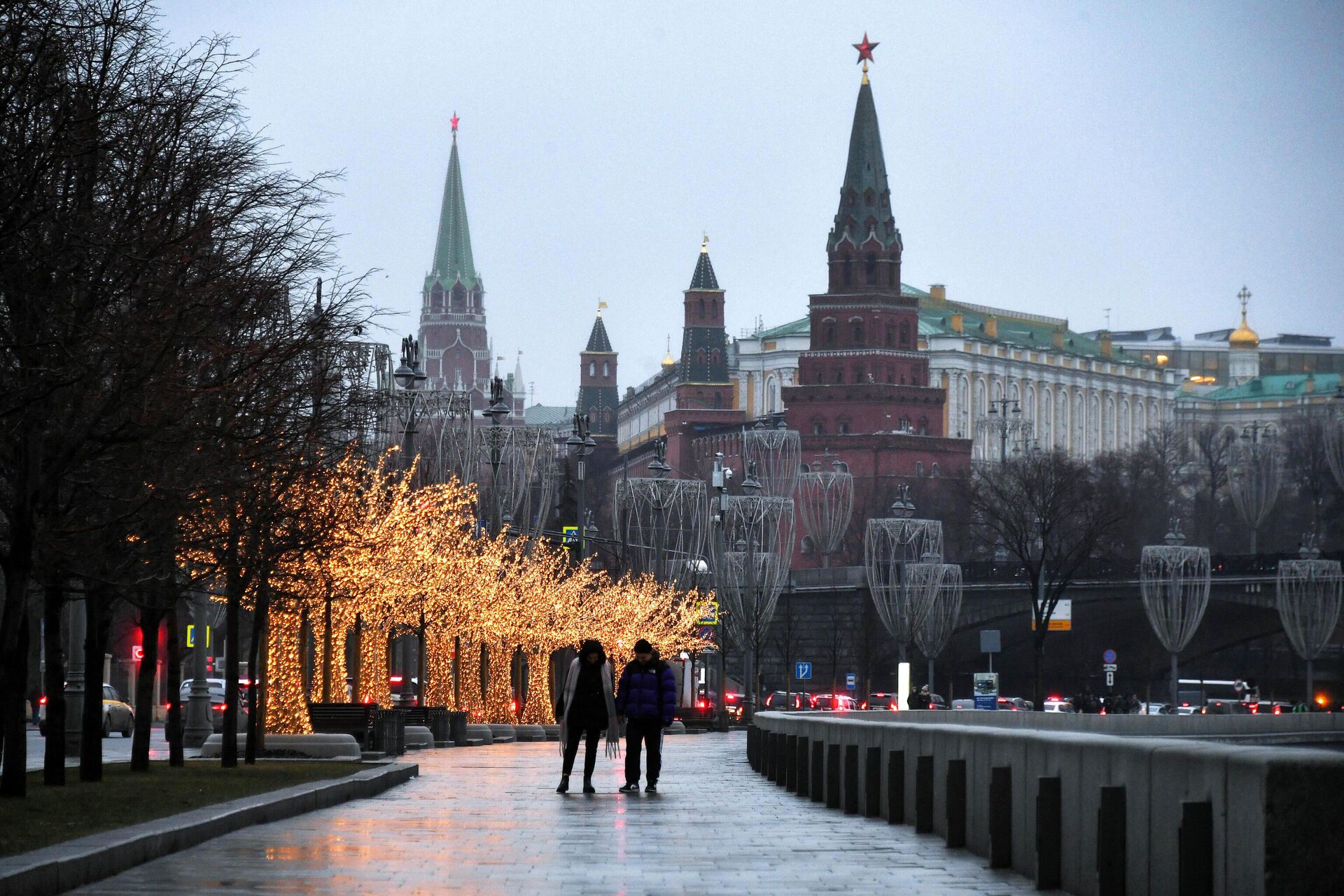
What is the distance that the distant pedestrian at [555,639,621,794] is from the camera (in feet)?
76.7

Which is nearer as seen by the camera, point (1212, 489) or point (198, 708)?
point (198, 708)

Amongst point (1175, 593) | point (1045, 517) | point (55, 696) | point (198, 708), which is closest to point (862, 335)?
point (1175, 593)

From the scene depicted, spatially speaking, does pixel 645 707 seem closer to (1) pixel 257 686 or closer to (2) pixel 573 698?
(2) pixel 573 698

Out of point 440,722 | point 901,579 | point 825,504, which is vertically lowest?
point 440,722

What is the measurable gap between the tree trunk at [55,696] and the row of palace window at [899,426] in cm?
15351

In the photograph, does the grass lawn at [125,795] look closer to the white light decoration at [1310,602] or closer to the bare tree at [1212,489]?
the white light decoration at [1310,602]

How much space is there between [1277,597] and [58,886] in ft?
281

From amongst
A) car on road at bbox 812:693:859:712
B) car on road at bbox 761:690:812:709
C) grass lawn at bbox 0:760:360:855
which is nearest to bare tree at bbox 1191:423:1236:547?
car on road at bbox 812:693:859:712

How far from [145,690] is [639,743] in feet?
18.4

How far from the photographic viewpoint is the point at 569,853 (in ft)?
50.5

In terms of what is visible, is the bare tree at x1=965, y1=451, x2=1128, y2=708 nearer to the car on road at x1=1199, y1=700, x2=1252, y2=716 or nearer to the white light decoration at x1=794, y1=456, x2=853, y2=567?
the car on road at x1=1199, y1=700, x2=1252, y2=716

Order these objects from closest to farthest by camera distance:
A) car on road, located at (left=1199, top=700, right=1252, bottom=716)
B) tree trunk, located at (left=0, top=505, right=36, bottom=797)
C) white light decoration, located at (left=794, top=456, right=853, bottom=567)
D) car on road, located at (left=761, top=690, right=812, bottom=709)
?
tree trunk, located at (left=0, top=505, right=36, bottom=797) < car on road, located at (left=1199, top=700, right=1252, bottom=716) < car on road, located at (left=761, top=690, right=812, bottom=709) < white light decoration, located at (left=794, top=456, right=853, bottom=567)

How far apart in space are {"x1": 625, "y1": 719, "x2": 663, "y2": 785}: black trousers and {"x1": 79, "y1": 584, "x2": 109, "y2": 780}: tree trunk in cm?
528

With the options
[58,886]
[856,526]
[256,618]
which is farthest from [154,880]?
[856,526]
